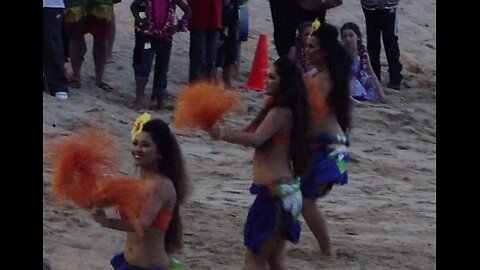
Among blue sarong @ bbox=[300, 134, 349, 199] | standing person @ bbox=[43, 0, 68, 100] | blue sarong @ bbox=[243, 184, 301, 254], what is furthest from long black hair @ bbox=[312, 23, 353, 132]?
standing person @ bbox=[43, 0, 68, 100]

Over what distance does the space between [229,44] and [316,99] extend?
177 inches

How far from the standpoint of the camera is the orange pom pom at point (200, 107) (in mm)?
6199

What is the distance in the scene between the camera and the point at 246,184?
30.6 ft

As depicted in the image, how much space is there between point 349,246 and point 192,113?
2.11 meters

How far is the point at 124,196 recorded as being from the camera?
5727mm

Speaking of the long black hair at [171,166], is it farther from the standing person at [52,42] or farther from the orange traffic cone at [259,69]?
the orange traffic cone at [259,69]

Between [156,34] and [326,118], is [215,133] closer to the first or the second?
[326,118]

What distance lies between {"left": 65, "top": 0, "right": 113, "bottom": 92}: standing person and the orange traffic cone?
180cm

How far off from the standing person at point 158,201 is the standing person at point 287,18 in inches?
223

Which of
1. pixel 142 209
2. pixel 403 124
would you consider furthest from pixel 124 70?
pixel 142 209

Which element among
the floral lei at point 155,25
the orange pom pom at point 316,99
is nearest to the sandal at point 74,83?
the floral lei at point 155,25

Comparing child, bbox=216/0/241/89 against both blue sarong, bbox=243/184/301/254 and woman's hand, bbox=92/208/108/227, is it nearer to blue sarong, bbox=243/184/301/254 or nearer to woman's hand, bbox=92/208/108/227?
blue sarong, bbox=243/184/301/254
